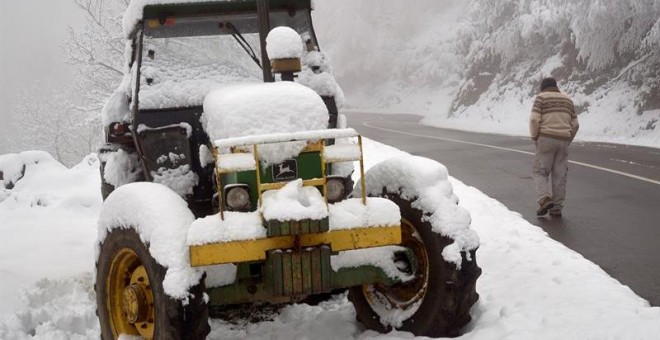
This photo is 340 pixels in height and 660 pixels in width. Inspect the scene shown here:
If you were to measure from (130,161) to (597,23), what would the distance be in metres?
19.9

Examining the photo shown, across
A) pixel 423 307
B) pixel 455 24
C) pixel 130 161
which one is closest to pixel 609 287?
pixel 423 307

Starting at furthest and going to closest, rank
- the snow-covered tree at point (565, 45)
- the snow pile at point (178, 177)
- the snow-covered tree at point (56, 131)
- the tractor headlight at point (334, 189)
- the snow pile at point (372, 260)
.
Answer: the snow-covered tree at point (56, 131)
the snow-covered tree at point (565, 45)
the snow pile at point (178, 177)
the snow pile at point (372, 260)
the tractor headlight at point (334, 189)

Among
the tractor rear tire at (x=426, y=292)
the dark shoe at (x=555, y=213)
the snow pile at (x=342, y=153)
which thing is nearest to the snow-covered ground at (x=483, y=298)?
the tractor rear tire at (x=426, y=292)

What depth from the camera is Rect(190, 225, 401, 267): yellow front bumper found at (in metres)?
3.56

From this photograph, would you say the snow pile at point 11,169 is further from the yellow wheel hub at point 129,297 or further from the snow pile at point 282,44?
the snow pile at point 282,44

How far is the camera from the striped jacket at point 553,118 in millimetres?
8438

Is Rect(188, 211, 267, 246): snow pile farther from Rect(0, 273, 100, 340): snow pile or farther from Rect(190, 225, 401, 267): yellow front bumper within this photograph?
Rect(0, 273, 100, 340): snow pile

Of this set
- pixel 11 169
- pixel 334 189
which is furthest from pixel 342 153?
pixel 11 169

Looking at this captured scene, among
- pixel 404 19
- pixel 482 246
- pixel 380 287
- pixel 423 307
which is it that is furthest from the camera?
pixel 404 19

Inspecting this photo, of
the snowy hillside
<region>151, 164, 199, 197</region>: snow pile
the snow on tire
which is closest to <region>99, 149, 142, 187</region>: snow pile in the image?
<region>151, 164, 199, 197</region>: snow pile

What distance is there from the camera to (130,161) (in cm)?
560

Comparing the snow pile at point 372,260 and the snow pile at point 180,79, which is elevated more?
the snow pile at point 180,79

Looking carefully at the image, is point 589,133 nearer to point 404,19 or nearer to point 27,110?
point 404,19

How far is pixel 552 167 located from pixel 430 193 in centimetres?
470
